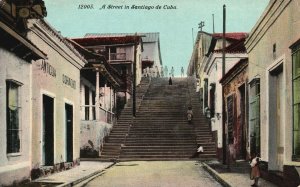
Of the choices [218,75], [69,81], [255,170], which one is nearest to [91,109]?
[218,75]

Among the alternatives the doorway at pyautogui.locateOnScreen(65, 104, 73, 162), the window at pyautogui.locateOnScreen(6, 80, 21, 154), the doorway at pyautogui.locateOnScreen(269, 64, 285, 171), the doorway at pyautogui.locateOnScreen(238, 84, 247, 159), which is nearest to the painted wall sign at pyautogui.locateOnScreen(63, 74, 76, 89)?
the doorway at pyautogui.locateOnScreen(65, 104, 73, 162)

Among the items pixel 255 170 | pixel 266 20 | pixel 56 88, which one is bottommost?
pixel 255 170

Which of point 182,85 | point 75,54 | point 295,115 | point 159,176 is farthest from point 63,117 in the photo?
point 182,85

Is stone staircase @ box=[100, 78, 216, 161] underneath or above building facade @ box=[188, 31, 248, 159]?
underneath

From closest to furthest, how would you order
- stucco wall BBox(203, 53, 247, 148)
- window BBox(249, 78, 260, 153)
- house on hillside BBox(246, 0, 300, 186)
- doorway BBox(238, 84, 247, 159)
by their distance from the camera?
house on hillside BBox(246, 0, 300, 186)
window BBox(249, 78, 260, 153)
doorway BBox(238, 84, 247, 159)
stucco wall BBox(203, 53, 247, 148)

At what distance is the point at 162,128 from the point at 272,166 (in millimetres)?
18299

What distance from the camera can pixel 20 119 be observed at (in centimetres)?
1308

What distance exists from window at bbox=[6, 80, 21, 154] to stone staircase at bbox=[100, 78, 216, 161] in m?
13.9

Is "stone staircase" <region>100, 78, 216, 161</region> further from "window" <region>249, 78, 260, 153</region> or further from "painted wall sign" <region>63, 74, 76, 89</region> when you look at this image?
"window" <region>249, 78, 260, 153</region>

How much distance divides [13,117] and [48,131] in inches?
167

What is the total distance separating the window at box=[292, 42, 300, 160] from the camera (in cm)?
991

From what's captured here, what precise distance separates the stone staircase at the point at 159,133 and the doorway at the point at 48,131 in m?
9.90

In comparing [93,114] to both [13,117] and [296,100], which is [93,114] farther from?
[296,100]

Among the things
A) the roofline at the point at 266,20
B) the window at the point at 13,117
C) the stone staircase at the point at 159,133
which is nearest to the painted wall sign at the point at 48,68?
the window at the point at 13,117
